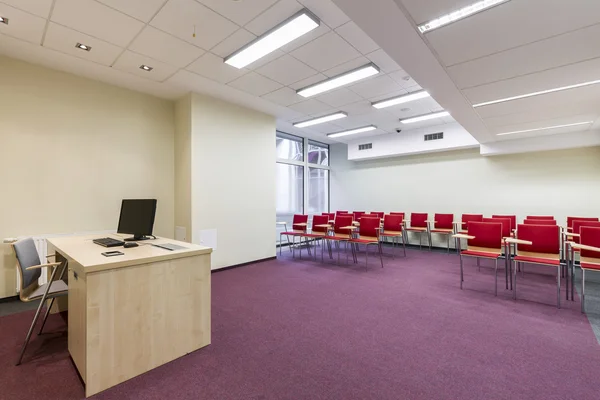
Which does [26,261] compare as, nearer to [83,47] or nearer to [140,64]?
[83,47]

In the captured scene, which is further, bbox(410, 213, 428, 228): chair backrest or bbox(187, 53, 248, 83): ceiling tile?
bbox(410, 213, 428, 228): chair backrest

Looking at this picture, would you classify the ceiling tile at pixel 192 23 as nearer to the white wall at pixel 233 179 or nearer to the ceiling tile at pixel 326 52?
the ceiling tile at pixel 326 52

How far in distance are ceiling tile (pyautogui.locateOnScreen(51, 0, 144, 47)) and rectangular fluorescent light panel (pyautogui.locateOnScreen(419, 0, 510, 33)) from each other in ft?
9.49

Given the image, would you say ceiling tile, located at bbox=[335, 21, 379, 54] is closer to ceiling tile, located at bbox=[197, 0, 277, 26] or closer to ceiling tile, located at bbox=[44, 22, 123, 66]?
ceiling tile, located at bbox=[197, 0, 277, 26]

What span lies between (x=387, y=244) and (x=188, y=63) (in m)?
6.85

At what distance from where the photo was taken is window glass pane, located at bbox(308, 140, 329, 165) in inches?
344

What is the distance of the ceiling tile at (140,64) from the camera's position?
3.67m

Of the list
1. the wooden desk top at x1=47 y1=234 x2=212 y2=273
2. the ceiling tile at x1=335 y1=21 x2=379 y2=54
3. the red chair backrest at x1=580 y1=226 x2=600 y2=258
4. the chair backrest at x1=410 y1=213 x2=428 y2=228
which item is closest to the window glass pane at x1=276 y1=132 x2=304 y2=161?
the chair backrest at x1=410 y1=213 x2=428 y2=228

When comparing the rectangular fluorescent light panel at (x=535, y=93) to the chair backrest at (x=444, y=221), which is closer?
the rectangular fluorescent light panel at (x=535, y=93)

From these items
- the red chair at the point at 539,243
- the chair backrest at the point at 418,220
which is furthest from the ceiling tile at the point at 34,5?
the chair backrest at the point at 418,220

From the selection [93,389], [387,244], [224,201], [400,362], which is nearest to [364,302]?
[400,362]

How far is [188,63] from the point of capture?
3.82 m

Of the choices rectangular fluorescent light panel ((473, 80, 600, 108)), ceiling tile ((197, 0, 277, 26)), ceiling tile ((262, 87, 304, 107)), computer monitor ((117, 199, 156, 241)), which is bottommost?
computer monitor ((117, 199, 156, 241))

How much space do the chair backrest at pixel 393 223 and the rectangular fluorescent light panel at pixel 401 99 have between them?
269 cm
